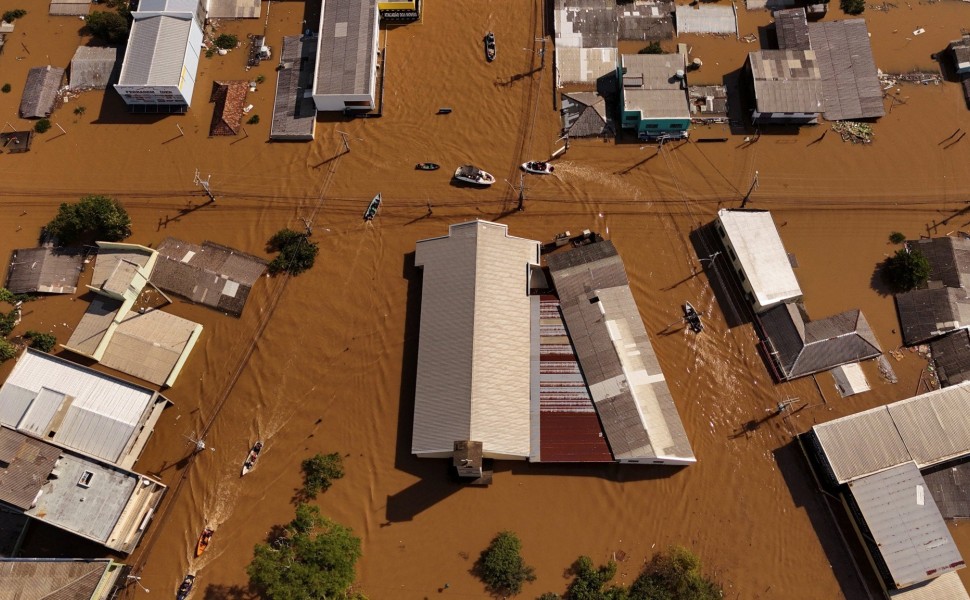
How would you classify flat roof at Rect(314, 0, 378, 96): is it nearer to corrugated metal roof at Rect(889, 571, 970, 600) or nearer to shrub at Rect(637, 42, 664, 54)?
shrub at Rect(637, 42, 664, 54)

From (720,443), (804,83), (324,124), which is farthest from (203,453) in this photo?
(804,83)

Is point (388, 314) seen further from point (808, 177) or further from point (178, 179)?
point (808, 177)

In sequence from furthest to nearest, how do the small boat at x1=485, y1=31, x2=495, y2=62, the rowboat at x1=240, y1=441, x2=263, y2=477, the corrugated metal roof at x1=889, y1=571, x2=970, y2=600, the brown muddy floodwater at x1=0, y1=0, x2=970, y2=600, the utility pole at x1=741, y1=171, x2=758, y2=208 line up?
the small boat at x1=485, y1=31, x2=495, y2=62, the utility pole at x1=741, y1=171, x2=758, y2=208, the rowboat at x1=240, y1=441, x2=263, y2=477, the brown muddy floodwater at x1=0, y1=0, x2=970, y2=600, the corrugated metal roof at x1=889, y1=571, x2=970, y2=600

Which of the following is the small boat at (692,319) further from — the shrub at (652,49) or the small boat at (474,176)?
the shrub at (652,49)

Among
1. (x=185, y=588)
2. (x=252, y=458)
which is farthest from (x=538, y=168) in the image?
(x=185, y=588)

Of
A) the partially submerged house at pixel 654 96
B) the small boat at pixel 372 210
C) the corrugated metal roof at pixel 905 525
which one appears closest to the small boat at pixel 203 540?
the small boat at pixel 372 210

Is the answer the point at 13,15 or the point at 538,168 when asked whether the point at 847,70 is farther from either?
the point at 13,15

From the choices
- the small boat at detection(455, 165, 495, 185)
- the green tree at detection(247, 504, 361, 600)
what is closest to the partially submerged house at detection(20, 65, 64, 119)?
the small boat at detection(455, 165, 495, 185)
